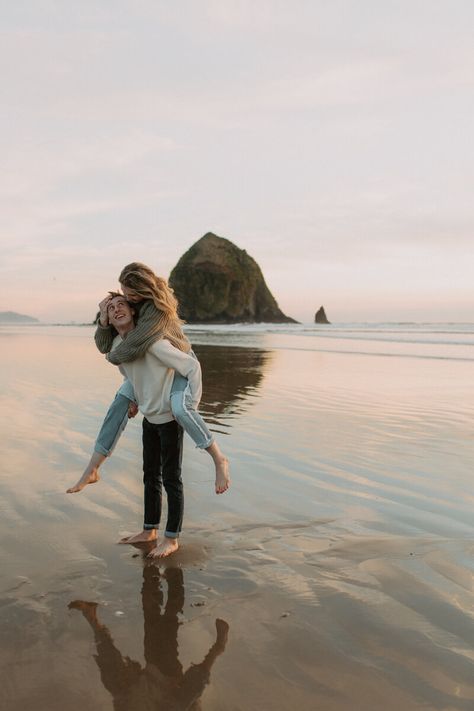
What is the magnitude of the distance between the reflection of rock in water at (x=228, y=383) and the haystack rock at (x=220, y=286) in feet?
288

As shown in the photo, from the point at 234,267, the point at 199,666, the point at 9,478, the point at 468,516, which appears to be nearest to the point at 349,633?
the point at 199,666

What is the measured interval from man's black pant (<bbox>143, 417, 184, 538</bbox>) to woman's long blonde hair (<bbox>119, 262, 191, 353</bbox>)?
1.87ft

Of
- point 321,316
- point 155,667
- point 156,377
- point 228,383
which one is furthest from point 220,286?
point 155,667

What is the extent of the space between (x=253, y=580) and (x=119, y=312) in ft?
5.80

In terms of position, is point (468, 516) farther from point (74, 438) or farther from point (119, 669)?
point (74, 438)

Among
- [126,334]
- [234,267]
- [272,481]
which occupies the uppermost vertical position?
[234,267]

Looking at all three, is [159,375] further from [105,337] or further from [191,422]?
[105,337]

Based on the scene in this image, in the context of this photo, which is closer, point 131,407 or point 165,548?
point 165,548

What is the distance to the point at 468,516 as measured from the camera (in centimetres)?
409

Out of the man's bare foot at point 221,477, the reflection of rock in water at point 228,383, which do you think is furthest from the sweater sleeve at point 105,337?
the reflection of rock in water at point 228,383

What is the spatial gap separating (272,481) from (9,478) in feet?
7.35

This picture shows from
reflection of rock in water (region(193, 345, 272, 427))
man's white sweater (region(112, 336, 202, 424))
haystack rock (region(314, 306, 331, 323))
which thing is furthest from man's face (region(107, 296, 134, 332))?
haystack rock (region(314, 306, 331, 323))

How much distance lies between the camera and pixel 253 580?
10.2 ft

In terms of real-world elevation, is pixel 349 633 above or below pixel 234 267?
below
